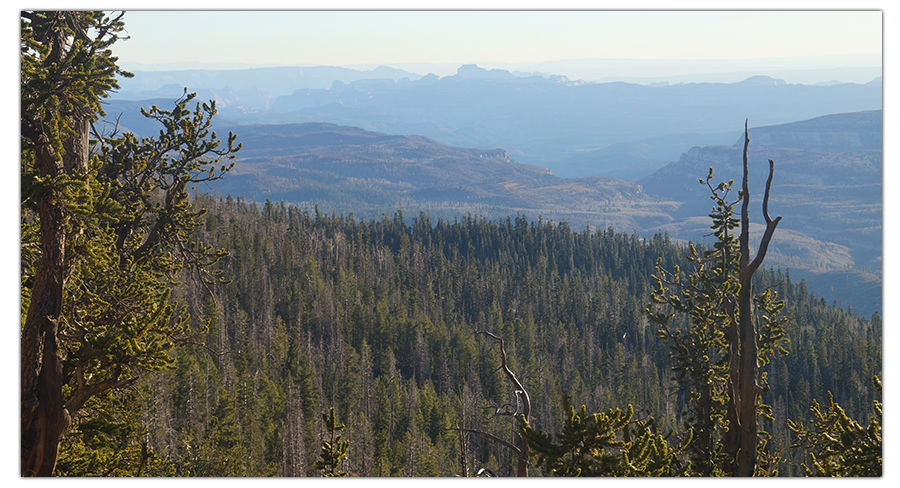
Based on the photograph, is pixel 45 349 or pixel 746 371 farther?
pixel 746 371

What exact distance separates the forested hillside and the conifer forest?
2.05 ft

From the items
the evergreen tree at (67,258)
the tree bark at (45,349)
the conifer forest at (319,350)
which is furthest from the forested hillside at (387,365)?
the tree bark at (45,349)

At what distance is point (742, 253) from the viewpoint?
18.1m

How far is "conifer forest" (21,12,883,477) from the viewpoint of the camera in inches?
553

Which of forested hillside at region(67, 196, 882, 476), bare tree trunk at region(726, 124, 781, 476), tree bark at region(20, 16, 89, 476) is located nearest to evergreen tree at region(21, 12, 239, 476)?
tree bark at region(20, 16, 89, 476)

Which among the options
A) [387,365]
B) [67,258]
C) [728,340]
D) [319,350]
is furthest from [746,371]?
[387,365]

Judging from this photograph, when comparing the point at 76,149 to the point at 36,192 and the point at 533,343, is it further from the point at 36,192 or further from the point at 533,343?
the point at 533,343

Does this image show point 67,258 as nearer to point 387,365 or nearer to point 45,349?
point 45,349

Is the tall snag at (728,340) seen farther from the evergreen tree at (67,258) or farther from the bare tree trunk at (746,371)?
the evergreen tree at (67,258)

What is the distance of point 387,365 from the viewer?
136875 mm

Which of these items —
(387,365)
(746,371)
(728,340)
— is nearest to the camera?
(746,371)

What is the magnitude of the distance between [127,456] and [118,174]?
974 centimetres

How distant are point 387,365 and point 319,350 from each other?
13.7m
